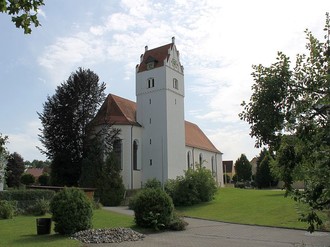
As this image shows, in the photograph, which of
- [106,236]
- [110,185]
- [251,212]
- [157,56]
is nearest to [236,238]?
[106,236]

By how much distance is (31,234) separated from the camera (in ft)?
59.7

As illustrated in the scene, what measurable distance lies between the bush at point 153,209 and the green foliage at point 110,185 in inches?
679

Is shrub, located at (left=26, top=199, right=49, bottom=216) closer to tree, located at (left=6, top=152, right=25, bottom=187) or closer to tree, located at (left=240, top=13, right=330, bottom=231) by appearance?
tree, located at (left=240, top=13, right=330, bottom=231)

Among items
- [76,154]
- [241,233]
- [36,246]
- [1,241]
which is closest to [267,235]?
[241,233]

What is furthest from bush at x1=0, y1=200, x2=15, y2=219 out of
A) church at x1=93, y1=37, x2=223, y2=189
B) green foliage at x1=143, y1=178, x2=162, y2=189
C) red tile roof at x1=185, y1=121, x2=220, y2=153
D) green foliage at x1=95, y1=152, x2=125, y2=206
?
red tile roof at x1=185, y1=121, x2=220, y2=153

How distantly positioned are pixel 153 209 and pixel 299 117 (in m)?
17.0

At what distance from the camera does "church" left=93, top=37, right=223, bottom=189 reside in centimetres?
4612

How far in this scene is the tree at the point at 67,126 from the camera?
4159 centimetres

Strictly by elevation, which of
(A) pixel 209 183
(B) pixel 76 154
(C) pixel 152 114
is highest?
(C) pixel 152 114

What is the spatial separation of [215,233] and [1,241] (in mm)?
10255

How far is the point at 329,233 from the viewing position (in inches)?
717

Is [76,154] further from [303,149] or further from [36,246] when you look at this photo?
[303,149]

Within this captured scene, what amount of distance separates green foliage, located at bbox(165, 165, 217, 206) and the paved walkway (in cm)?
1369

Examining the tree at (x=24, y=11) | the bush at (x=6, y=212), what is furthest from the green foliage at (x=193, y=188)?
the tree at (x=24, y=11)
